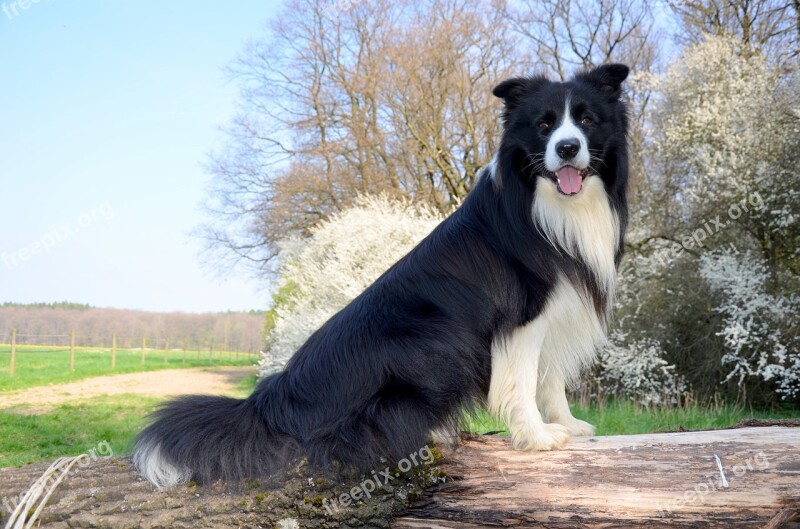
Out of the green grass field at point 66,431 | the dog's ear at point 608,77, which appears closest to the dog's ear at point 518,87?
the dog's ear at point 608,77

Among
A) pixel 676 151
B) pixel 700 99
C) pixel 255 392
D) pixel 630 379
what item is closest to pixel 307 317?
pixel 630 379

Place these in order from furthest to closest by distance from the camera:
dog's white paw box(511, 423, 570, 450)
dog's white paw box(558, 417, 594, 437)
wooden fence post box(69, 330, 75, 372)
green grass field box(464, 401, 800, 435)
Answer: wooden fence post box(69, 330, 75, 372) < green grass field box(464, 401, 800, 435) < dog's white paw box(558, 417, 594, 437) < dog's white paw box(511, 423, 570, 450)

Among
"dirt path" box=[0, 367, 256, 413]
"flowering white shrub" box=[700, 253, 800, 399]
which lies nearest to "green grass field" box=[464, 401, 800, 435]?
"flowering white shrub" box=[700, 253, 800, 399]

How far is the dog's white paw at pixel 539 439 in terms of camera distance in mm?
3252

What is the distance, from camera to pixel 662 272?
11852 mm

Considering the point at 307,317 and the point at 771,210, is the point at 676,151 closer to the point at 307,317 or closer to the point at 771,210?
the point at 771,210

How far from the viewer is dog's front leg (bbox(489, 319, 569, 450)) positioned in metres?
3.30

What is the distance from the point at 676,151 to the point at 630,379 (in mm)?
4658

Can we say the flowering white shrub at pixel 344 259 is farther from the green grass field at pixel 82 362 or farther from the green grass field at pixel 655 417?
the green grass field at pixel 82 362

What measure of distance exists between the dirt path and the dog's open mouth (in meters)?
7.90

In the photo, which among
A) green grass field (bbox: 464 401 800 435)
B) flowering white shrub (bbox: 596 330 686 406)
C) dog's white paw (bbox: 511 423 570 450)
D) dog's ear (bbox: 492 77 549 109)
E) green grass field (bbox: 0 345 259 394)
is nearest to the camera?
dog's white paw (bbox: 511 423 570 450)

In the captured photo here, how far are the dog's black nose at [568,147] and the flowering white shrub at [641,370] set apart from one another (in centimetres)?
886

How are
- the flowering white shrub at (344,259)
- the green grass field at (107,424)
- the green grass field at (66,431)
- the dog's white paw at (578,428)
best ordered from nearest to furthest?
1. the dog's white paw at (578,428)
2. the green grass field at (107,424)
3. the green grass field at (66,431)
4. the flowering white shrub at (344,259)

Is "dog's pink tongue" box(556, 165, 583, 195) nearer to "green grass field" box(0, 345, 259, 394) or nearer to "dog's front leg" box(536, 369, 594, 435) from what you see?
"dog's front leg" box(536, 369, 594, 435)
